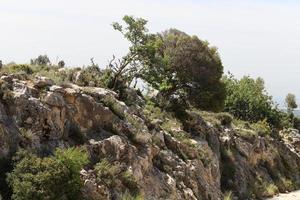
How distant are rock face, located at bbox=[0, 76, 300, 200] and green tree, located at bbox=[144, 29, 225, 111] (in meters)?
4.02

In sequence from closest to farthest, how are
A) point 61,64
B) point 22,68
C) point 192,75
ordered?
point 22,68 < point 61,64 < point 192,75

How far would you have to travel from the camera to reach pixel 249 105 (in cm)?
6050

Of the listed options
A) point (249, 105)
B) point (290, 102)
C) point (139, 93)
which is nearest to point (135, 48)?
point (139, 93)

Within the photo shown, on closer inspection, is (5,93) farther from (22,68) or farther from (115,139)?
(22,68)

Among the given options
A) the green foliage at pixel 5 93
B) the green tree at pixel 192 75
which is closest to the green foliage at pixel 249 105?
the green tree at pixel 192 75

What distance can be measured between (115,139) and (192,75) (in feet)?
62.1

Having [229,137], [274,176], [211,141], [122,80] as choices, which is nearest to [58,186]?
[122,80]

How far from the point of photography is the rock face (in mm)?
20016

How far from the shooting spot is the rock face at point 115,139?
20016 millimetres

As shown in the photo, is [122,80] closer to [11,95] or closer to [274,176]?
[11,95]

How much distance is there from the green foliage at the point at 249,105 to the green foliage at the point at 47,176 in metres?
43.1

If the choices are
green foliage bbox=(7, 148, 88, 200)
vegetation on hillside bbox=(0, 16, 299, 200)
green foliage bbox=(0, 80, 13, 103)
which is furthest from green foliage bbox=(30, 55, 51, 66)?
green foliage bbox=(7, 148, 88, 200)

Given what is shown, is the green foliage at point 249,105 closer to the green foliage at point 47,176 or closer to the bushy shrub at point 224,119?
the bushy shrub at point 224,119

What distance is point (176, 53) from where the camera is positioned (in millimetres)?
41906
